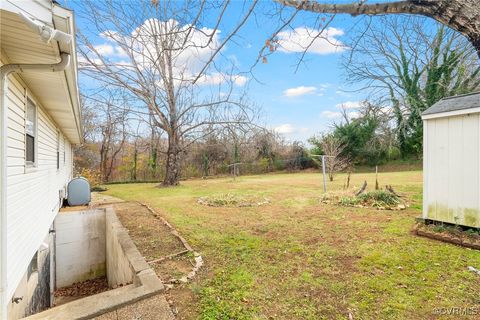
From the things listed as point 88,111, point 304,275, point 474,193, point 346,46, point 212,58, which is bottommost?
point 304,275

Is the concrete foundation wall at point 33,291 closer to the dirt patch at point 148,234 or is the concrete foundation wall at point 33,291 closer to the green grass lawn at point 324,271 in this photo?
the dirt patch at point 148,234

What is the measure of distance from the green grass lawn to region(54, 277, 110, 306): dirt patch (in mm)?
2595

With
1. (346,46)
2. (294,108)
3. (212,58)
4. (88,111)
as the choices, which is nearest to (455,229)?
(346,46)

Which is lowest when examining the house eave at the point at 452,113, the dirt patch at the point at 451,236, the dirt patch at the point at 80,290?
the dirt patch at the point at 80,290

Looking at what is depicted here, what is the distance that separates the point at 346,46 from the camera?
3.26 metres

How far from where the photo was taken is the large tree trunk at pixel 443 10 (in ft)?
5.52

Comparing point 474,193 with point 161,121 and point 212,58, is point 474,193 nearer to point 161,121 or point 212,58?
point 212,58

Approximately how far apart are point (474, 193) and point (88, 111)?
1629cm

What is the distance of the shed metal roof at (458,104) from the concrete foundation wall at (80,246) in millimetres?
7344

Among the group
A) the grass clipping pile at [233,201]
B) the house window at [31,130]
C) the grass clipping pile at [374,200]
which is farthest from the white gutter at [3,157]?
the grass clipping pile at [374,200]

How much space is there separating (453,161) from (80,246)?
7.88 m

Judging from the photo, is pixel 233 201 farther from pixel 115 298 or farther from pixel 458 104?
pixel 458 104

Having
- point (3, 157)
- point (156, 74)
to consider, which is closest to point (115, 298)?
point (3, 157)

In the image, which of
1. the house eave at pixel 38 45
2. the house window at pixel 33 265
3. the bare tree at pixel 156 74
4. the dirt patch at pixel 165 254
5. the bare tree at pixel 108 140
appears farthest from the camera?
the bare tree at pixel 108 140
